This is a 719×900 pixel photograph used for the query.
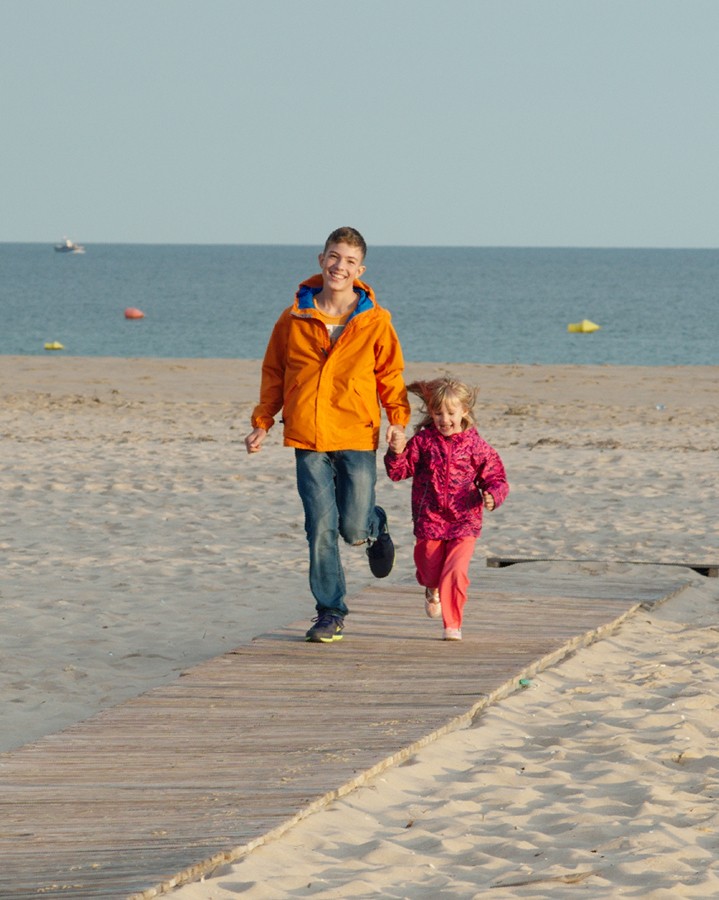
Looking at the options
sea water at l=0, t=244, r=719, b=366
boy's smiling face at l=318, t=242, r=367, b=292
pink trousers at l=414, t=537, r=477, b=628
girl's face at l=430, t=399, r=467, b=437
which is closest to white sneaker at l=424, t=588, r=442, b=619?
pink trousers at l=414, t=537, r=477, b=628

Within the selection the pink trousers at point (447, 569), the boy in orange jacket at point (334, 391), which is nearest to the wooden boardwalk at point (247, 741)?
the pink trousers at point (447, 569)

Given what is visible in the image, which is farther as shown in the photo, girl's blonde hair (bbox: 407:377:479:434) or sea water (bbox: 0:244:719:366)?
sea water (bbox: 0:244:719:366)

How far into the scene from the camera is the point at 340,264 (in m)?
6.16

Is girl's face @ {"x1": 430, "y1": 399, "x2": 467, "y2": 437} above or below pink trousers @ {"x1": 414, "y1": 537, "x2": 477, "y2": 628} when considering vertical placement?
above

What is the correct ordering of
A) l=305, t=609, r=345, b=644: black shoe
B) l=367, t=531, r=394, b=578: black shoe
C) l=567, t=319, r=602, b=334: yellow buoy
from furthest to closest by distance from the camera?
l=567, t=319, r=602, b=334: yellow buoy
l=305, t=609, r=345, b=644: black shoe
l=367, t=531, r=394, b=578: black shoe

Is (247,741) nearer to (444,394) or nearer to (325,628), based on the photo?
(325,628)

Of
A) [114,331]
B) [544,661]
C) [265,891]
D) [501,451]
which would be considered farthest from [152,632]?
[114,331]

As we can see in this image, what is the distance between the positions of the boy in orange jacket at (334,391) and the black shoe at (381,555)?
0.26 ft

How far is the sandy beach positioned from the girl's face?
1.16 m

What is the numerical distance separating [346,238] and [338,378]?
0.59m

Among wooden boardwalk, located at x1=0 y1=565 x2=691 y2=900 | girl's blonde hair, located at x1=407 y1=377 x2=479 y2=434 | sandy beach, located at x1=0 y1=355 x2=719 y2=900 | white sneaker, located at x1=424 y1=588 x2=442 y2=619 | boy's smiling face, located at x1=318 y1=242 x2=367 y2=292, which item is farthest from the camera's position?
white sneaker, located at x1=424 y1=588 x2=442 y2=619

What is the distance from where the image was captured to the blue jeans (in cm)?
627

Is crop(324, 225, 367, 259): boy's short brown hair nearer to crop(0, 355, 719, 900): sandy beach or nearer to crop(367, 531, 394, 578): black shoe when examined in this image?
crop(367, 531, 394, 578): black shoe

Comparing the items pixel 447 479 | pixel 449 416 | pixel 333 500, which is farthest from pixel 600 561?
pixel 333 500
